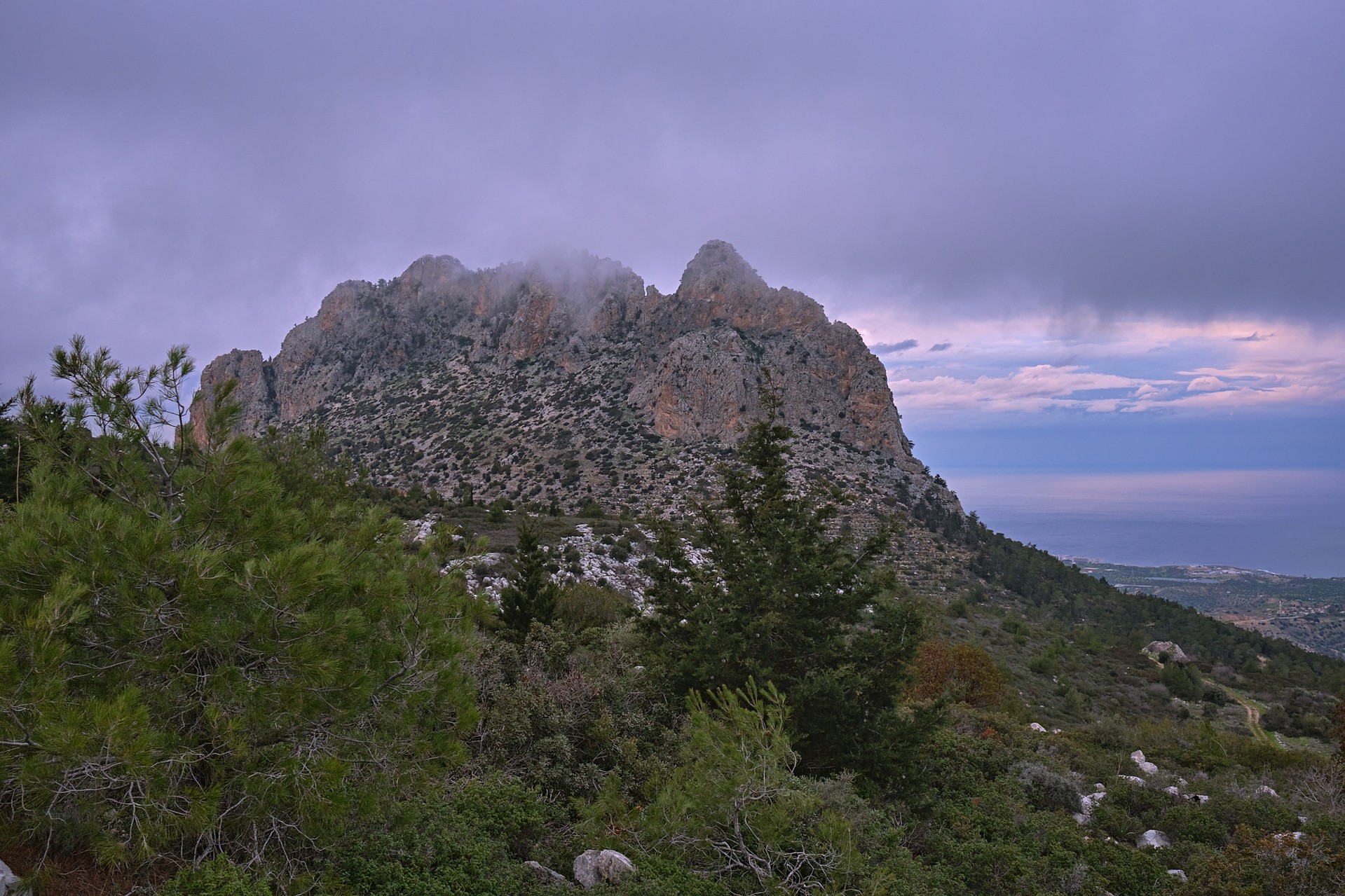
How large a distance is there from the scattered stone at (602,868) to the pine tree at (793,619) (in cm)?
306

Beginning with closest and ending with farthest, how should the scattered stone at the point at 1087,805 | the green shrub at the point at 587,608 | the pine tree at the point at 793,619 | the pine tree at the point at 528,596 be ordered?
the pine tree at the point at 793,619, the scattered stone at the point at 1087,805, the pine tree at the point at 528,596, the green shrub at the point at 587,608

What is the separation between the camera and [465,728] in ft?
15.1

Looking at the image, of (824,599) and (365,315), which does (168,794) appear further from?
(365,315)

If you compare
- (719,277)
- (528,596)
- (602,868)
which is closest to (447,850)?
(602,868)

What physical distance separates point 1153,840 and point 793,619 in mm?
4942

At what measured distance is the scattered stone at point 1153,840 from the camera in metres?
7.52

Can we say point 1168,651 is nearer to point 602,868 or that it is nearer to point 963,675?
point 963,675

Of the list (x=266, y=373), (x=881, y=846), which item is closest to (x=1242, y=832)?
(x=881, y=846)

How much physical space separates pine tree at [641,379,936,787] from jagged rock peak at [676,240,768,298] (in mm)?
47474

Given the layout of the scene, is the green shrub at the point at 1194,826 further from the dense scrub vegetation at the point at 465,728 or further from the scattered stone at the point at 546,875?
the scattered stone at the point at 546,875

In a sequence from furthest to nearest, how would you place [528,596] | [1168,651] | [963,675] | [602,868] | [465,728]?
[1168,651], [963,675], [528,596], [602,868], [465,728]

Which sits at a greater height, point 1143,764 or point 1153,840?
point 1153,840

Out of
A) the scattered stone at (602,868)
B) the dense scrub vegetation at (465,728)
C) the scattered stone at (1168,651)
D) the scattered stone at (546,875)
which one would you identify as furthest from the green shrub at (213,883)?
the scattered stone at (1168,651)

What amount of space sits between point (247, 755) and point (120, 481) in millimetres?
2044
